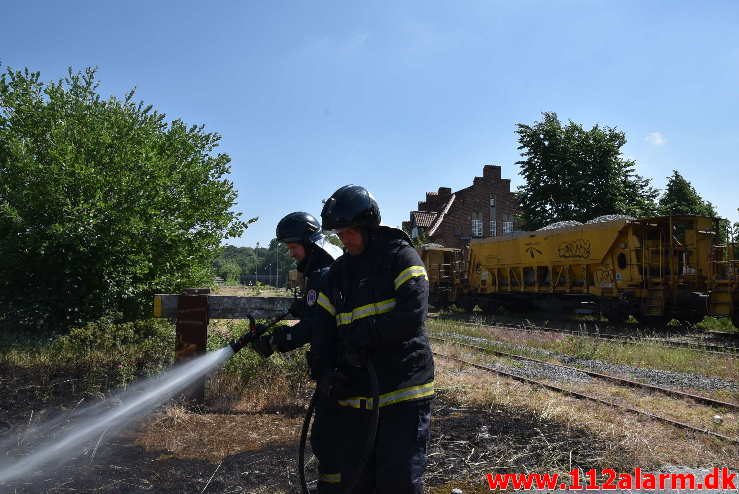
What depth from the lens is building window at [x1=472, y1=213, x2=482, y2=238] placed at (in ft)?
155

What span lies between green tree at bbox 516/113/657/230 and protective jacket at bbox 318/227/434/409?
31226 mm

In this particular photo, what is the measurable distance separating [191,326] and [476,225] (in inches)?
1693

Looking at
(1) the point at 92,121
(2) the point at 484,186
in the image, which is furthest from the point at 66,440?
(2) the point at 484,186

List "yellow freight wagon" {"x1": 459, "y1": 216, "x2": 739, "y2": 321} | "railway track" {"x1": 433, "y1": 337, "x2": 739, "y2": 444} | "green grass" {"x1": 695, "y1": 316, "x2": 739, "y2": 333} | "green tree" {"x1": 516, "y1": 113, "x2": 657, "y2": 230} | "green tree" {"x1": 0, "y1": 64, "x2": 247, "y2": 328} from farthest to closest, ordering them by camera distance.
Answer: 1. "green tree" {"x1": 516, "y1": 113, "x2": 657, "y2": 230}
2. "green grass" {"x1": 695, "y1": 316, "x2": 739, "y2": 333}
3. "yellow freight wagon" {"x1": 459, "y1": 216, "x2": 739, "y2": 321}
4. "green tree" {"x1": 0, "y1": 64, "x2": 247, "y2": 328}
5. "railway track" {"x1": 433, "y1": 337, "x2": 739, "y2": 444}

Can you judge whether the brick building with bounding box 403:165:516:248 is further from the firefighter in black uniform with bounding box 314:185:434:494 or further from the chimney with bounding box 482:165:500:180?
the firefighter in black uniform with bounding box 314:185:434:494

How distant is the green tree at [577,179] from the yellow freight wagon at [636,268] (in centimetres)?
1359

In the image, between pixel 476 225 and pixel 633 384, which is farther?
pixel 476 225

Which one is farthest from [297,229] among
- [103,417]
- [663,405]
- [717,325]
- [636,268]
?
[717,325]

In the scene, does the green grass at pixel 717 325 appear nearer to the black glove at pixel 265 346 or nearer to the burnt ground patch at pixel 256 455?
the burnt ground patch at pixel 256 455

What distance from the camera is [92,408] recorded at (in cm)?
554

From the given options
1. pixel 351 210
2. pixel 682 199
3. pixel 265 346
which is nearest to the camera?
pixel 351 210

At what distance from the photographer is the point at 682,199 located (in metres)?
38.2

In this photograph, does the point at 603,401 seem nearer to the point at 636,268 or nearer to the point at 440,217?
the point at 636,268

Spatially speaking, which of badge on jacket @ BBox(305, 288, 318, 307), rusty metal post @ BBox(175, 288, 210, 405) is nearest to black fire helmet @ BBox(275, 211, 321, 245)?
badge on jacket @ BBox(305, 288, 318, 307)
